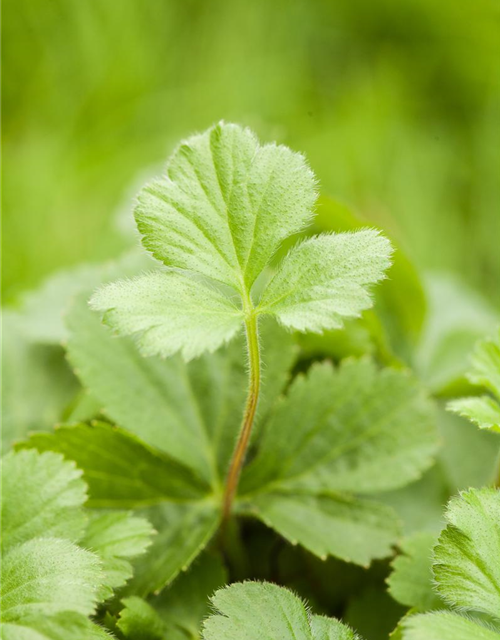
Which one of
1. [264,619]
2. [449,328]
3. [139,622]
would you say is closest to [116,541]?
[139,622]

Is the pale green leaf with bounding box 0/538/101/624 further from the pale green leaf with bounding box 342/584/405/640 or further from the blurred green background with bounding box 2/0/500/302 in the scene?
the blurred green background with bounding box 2/0/500/302

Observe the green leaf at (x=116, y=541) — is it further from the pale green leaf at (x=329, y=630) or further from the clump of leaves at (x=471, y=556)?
the clump of leaves at (x=471, y=556)

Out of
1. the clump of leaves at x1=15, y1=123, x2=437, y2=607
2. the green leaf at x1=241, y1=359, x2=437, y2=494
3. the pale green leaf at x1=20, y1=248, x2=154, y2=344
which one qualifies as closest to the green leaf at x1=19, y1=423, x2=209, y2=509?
the clump of leaves at x1=15, y1=123, x2=437, y2=607

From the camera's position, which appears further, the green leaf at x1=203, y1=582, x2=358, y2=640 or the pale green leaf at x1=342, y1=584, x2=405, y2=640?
the pale green leaf at x1=342, y1=584, x2=405, y2=640

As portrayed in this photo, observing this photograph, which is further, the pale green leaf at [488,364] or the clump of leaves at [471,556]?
the pale green leaf at [488,364]

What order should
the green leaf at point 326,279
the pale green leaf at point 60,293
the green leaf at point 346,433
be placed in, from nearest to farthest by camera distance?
the green leaf at point 326,279, the green leaf at point 346,433, the pale green leaf at point 60,293

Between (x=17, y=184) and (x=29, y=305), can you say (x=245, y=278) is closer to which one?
(x=29, y=305)

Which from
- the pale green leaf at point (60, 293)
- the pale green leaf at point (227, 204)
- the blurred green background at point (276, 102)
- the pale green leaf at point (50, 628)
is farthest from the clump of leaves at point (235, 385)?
the blurred green background at point (276, 102)

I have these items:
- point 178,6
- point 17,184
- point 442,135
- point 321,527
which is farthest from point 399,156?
point 321,527
